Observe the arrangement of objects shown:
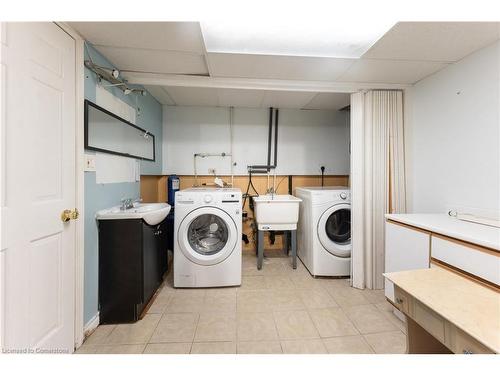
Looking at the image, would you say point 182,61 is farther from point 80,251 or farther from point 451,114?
point 451,114

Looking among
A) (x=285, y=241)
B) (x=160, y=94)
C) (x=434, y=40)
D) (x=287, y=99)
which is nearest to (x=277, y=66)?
(x=287, y=99)

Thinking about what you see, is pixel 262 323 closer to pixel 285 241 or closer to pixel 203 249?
pixel 203 249

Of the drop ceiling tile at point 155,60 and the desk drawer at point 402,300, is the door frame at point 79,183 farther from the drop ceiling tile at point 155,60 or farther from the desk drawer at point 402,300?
the desk drawer at point 402,300

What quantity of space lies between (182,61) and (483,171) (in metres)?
2.54

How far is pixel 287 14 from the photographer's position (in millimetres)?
1320

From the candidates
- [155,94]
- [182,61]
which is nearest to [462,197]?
[182,61]

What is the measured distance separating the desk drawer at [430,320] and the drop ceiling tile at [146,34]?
6.67ft

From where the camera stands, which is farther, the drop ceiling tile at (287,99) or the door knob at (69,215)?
the drop ceiling tile at (287,99)

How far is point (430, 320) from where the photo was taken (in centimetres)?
98

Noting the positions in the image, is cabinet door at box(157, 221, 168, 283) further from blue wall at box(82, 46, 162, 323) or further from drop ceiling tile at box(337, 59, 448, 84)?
drop ceiling tile at box(337, 59, 448, 84)

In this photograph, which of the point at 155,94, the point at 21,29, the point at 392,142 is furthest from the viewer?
the point at 155,94

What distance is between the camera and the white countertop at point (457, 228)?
1.18 m

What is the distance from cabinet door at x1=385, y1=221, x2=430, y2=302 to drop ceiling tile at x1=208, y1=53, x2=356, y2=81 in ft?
4.78

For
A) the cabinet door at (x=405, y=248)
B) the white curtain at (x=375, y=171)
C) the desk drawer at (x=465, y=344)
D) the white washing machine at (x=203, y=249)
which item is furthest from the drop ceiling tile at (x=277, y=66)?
the desk drawer at (x=465, y=344)
